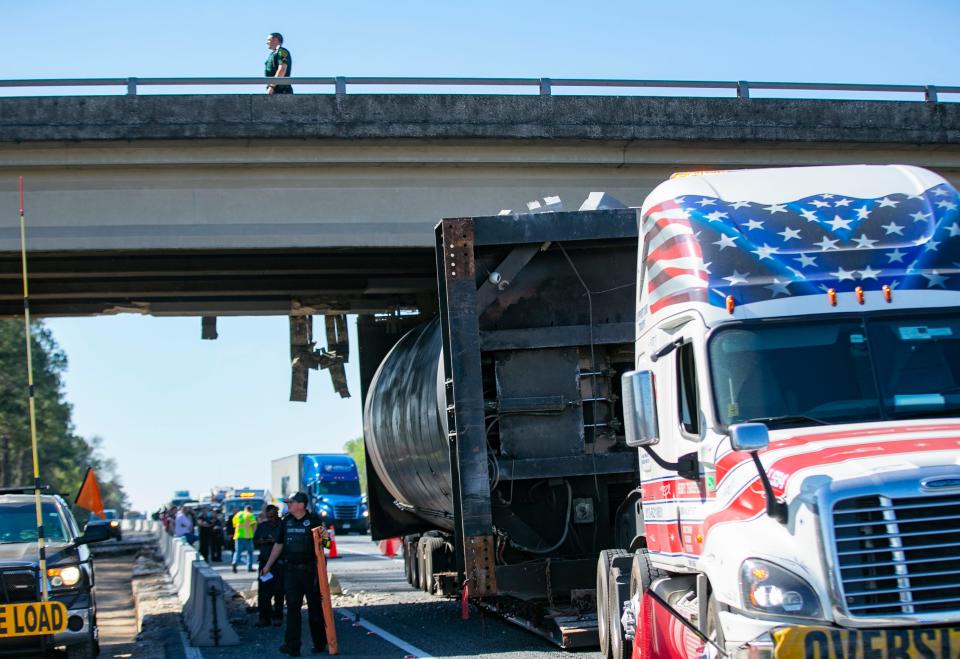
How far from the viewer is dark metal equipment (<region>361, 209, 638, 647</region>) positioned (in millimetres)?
12125

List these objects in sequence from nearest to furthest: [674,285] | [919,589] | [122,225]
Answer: [919,589] → [674,285] → [122,225]

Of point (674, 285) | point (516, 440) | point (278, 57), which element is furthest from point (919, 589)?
point (278, 57)

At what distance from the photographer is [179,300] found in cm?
2566

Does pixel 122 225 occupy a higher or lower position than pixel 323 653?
higher

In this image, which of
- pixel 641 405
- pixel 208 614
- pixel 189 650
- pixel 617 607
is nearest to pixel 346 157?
pixel 208 614

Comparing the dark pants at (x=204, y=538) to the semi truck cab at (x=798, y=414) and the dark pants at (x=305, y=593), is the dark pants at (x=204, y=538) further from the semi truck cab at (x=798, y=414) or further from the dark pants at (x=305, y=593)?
the semi truck cab at (x=798, y=414)

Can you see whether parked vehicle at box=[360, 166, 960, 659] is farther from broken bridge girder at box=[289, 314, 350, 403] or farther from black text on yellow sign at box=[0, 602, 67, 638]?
broken bridge girder at box=[289, 314, 350, 403]

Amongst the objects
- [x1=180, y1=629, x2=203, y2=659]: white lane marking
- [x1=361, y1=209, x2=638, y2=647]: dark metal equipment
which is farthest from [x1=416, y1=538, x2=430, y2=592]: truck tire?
[x1=361, y1=209, x2=638, y2=647]: dark metal equipment

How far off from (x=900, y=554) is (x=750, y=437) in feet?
3.43

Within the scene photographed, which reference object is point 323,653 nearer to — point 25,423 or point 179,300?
point 179,300

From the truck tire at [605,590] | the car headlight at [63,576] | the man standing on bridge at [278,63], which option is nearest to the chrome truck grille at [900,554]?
the truck tire at [605,590]

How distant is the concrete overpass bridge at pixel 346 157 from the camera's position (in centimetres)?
1933

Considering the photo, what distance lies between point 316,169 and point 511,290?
8.09 m

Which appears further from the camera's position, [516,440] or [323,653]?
[323,653]
